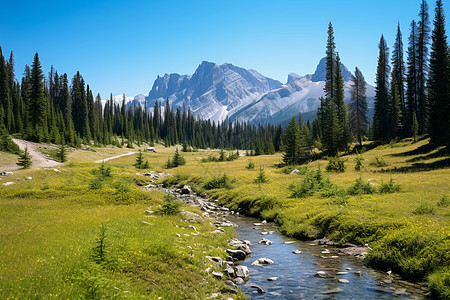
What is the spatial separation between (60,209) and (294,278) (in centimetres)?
1596

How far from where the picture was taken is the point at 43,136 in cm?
6631

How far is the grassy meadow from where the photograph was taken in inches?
320

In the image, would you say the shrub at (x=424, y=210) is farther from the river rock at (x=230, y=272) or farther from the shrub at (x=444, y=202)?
the river rock at (x=230, y=272)

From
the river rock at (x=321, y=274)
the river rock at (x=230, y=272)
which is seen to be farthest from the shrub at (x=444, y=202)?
the river rock at (x=230, y=272)

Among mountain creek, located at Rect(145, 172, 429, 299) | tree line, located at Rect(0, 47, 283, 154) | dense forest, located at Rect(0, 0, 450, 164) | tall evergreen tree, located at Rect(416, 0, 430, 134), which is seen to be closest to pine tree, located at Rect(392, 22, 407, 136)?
dense forest, located at Rect(0, 0, 450, 164)

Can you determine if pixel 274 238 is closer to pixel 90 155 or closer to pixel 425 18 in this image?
pixel 425 18

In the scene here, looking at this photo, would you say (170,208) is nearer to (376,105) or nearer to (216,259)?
(216,259)

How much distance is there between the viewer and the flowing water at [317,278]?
9773 millimetres

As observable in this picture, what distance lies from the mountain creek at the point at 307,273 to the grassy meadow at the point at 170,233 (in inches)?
31.0

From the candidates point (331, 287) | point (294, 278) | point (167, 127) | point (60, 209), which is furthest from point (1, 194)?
point (167, 127)

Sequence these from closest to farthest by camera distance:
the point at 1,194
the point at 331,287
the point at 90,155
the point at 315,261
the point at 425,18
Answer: the point at 331,287 < the point at 315,261 < the point at 1,194 < the point at 425,18 < the point at 90,155

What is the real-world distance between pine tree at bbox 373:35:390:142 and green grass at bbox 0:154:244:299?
62.8 m

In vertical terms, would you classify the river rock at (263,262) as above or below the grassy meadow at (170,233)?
below

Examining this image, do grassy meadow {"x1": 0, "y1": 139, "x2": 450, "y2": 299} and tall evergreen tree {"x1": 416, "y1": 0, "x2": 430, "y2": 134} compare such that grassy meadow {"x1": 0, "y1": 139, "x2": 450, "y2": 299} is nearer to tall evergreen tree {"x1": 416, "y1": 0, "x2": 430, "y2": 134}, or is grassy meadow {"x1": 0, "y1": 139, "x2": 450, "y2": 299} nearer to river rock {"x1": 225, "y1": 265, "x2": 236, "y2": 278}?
river rock {"x1": 225, "y1": 265, "x2": 236, "y2": 278}
